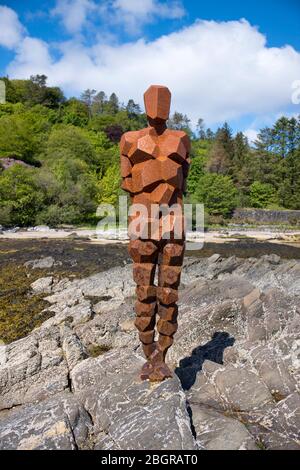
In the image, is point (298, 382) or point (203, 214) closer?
point (298, 382)

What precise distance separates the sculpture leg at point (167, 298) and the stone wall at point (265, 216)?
49.6 m

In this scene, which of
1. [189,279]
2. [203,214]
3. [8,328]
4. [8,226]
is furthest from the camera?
[203,214]

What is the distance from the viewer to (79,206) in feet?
153

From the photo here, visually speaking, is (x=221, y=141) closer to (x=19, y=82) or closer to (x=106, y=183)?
(x=106, y=183)

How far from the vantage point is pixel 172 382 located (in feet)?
17.7

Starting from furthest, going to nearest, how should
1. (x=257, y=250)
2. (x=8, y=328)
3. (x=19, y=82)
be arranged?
1. (x=19, y=82)
2. (x=257, y=250)
3. (x=8, y=328)

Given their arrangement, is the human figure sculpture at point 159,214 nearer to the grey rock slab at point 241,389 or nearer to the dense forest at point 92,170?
the grey rock slab at point 241,389

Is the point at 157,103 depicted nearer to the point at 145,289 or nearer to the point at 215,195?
the point at 145,289

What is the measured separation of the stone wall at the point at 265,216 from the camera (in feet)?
178

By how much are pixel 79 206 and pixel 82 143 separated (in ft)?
78.4

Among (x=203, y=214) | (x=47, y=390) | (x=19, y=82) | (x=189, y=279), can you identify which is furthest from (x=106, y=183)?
(x=19, y=82)

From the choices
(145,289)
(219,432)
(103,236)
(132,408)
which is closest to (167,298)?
(145,289)

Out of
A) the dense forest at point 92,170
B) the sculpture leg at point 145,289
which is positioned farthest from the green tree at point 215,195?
the sculpture leg at point 145,289

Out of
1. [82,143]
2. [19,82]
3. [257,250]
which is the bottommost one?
[257,250]
